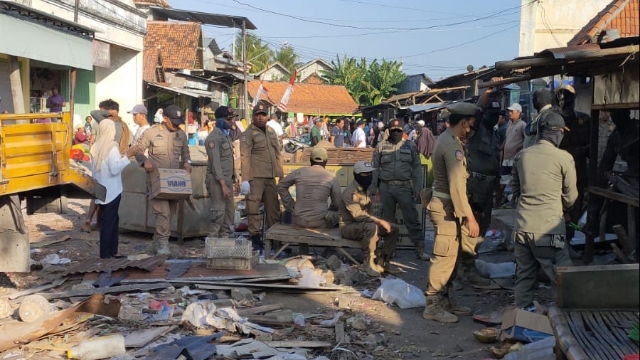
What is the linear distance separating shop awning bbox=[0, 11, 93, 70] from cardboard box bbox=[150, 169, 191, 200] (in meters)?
2.50

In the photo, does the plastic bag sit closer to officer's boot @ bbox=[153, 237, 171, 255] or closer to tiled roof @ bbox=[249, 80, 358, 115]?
officer's boot @ bbox=[153, 237, 171, 255]

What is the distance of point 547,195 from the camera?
18.4ft

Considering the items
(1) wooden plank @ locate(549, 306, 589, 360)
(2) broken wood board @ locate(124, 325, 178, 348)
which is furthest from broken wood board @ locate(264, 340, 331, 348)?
(1) wooden plank @ locate(549, 306, 589, 360)

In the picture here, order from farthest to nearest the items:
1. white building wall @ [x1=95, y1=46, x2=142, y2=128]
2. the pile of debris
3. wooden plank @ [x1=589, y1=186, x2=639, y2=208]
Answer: white building wall @ [x1=95, y1=46, x2=142, y2=128] < wooden plank @ [x1=589, y1=186, x2=639, y2=208] < the pile of debris

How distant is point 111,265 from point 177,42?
27.4 meters

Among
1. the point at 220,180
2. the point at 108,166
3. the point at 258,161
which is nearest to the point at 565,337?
the point at 108,166

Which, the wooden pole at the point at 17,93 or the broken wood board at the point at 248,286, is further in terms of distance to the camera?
the wooden pole at the point at 17,93

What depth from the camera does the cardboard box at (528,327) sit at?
514 centimetres

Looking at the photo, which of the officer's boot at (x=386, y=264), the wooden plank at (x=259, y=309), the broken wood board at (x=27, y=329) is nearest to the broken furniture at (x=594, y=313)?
the wooden plank at (x=259, y=309)

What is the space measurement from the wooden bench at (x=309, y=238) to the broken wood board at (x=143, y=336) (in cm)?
278

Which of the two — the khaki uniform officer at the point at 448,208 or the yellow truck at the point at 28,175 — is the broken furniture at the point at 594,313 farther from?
the yellow truck at the point at 28,175

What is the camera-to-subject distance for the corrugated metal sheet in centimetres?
736

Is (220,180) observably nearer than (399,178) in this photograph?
No

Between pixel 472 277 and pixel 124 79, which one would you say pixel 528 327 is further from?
pixel 124 79
